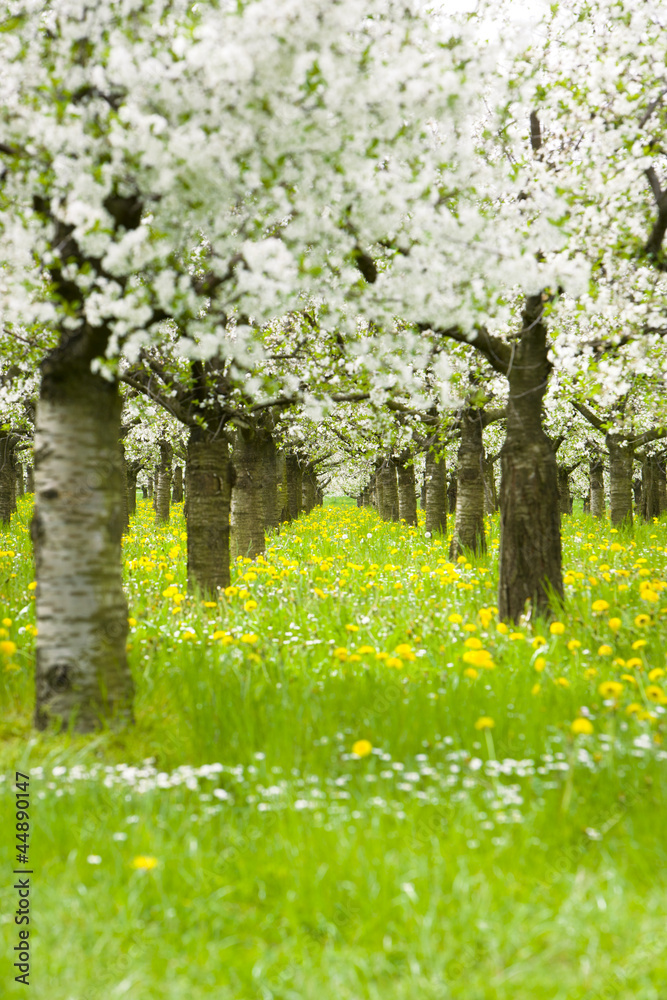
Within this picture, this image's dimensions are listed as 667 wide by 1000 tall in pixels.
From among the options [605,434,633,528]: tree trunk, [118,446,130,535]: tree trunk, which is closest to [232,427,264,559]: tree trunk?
[118,446,130,535]: tree trunk

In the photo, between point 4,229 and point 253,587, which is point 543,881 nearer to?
point 4,229

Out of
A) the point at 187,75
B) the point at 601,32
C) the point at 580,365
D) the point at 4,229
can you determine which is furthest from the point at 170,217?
the point at 601,32

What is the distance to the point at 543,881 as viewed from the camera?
285 cm

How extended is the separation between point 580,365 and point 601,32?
379 centimetres

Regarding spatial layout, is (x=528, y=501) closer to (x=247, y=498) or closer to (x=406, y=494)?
(x=247, y=498)

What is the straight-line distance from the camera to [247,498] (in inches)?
480

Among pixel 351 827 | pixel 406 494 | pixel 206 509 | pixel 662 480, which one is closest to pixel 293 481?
pixel 406 494

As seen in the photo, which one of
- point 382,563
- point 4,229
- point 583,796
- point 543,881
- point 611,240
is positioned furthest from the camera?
point 382,563

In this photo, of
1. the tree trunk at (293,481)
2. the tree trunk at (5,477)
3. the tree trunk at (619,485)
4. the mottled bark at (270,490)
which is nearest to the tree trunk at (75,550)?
the mottled bark at (270,490)

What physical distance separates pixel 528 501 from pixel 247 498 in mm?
6365

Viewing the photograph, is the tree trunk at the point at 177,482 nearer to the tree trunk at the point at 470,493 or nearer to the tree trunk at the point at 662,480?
the tree trunk at the point at 470,493

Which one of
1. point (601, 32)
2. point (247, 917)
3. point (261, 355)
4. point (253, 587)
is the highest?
point (601, 32)

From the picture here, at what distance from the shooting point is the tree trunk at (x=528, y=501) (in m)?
7.00

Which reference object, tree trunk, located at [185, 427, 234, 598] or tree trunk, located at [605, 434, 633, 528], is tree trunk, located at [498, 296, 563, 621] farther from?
tree trunk, located at [605, 434, 633, 528]
